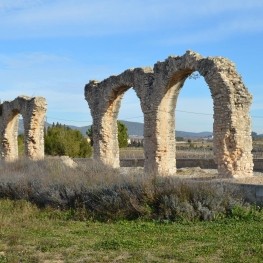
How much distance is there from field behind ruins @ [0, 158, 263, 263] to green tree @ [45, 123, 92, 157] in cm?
2222

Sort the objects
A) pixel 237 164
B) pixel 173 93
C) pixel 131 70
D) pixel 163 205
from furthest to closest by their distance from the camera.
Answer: pixel 131 70
pixel 173 93
pixel 237 164
pixel 163 205

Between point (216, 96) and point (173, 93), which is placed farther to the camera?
point (173, 93)

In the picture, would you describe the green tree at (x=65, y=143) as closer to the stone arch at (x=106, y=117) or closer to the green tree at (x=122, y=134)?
the green tree at (x=122, y=134)

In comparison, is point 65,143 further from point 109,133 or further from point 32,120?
point 109,133

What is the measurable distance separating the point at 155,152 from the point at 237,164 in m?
3.92

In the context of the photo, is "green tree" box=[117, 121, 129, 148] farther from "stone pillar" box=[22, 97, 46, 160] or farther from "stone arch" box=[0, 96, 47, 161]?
"stone pillar" box=[22, 97, 46, 160]

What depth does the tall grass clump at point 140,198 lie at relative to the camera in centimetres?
A: 859

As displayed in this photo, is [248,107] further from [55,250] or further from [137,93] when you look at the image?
[55,250]

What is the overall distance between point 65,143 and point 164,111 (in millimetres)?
17433

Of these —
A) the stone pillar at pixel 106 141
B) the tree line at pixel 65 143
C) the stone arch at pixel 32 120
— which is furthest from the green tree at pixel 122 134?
the stone pillar at pixel 106 141

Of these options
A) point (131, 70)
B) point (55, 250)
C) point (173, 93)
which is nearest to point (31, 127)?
point (131, 70)

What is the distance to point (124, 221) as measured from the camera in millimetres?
8602

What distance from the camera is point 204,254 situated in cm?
610

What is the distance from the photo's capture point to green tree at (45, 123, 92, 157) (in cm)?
3425
